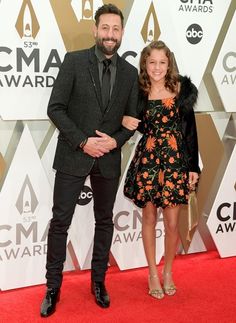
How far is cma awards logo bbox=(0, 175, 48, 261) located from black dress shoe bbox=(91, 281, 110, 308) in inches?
19.0

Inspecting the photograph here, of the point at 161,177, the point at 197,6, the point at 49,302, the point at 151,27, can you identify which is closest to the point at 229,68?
Answer: the point at 197,6

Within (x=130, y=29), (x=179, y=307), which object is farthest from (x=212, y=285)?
(x=130, y=29)

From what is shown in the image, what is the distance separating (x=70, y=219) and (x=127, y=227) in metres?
0.74

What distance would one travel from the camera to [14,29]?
9.04ft

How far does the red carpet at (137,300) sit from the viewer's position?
2.68 m

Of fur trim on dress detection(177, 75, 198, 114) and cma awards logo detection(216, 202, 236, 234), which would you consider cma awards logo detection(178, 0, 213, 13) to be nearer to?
fur trim on dress detection(177, 75, 198, 114)

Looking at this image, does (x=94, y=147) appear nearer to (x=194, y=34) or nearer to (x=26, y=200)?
(x=26, y=200)

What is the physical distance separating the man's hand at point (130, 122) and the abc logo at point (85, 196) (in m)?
0.64

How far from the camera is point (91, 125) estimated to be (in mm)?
2588

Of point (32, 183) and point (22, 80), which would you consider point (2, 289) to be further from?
point (22, 80)

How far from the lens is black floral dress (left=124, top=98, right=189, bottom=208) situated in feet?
9.11

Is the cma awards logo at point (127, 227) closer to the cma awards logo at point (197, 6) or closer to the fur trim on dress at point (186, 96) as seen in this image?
the fur trim on dress at point (186, 96)

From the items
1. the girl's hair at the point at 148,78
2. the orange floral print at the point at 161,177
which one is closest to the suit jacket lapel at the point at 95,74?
the girl's hair at the point at 148,78

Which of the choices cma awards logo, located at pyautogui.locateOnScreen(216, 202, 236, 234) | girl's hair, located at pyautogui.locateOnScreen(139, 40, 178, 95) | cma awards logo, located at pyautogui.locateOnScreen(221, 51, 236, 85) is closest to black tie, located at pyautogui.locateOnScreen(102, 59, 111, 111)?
girl's hair, located at pyautogui.locateOnScreen(139, 40, 178, 95)
